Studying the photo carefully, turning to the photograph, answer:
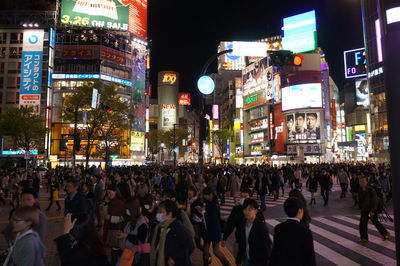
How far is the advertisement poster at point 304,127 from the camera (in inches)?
2539

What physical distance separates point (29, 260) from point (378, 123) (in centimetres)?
5683

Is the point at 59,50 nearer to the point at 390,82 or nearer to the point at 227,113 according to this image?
the point at 227,113

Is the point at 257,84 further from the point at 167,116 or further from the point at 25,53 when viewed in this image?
the point at 167,116

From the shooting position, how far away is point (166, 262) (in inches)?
150

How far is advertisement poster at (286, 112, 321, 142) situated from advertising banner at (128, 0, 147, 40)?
40564 millimetres

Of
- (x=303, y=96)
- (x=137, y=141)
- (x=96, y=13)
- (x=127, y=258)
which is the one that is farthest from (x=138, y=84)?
(x=127, y=258)

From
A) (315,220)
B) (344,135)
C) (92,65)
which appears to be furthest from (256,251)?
(344,135)

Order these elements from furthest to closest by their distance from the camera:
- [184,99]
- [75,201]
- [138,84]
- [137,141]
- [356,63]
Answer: [184,99], [138,84], [137,141], [356,63], [75,201]

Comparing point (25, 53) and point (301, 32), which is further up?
point (301, 32)

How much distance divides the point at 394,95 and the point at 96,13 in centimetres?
7539

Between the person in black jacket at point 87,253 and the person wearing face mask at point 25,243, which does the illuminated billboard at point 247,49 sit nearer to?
the person wearing face mask at point 25,243

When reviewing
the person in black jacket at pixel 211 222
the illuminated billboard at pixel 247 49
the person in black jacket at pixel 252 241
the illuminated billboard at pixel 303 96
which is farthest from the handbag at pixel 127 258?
the illuminated billboard at pixel 303 96

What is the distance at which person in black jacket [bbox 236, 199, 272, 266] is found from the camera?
421 centimetres

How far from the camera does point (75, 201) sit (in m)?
6.54
